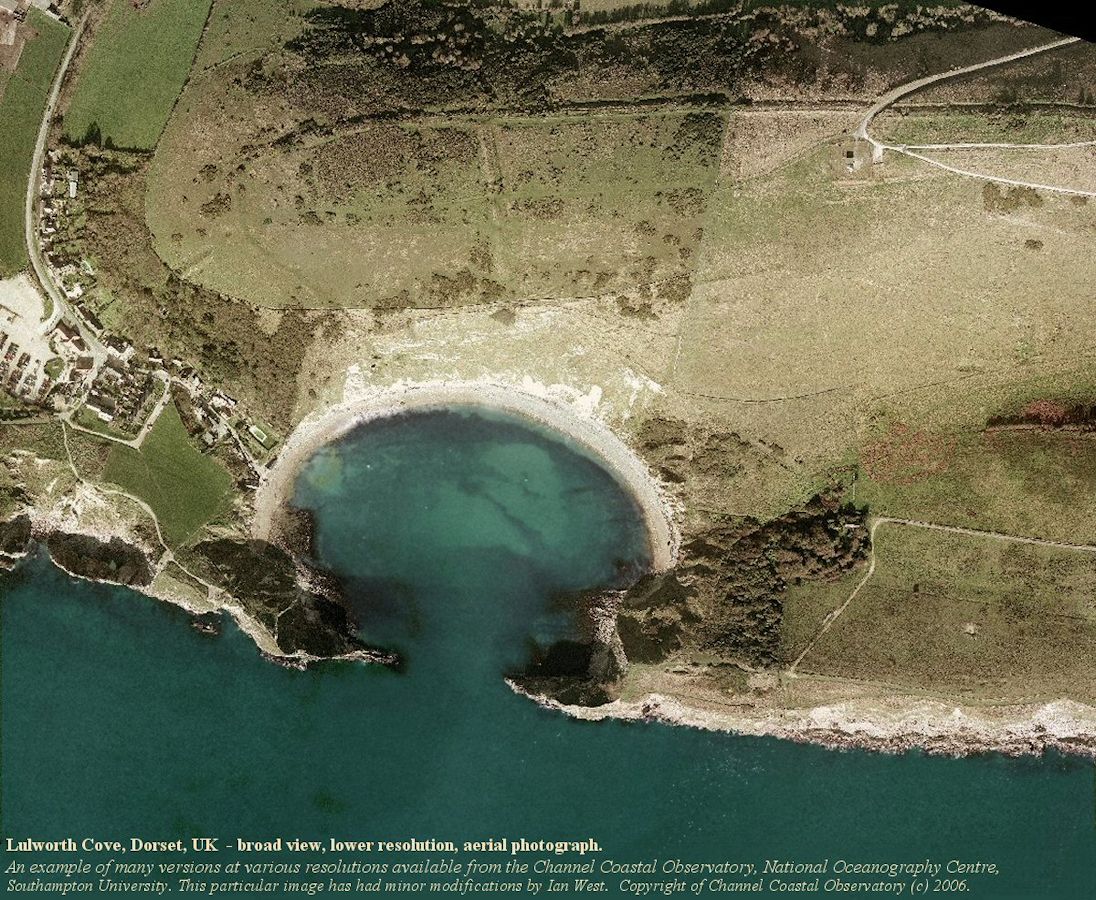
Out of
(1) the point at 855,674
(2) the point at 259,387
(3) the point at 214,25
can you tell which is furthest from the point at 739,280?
(3) the point at 214,25

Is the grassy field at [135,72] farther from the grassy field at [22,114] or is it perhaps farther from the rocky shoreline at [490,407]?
the rocky shoreline at [490,407]

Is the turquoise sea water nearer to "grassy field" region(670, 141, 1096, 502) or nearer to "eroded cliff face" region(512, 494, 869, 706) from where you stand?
"eroded cliff face" region(512, 494, 869, 706)

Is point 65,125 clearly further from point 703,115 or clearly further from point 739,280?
point 739,280

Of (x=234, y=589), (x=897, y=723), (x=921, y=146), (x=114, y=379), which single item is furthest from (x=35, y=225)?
(x=897, y=723)

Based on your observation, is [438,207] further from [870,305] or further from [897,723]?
[897,723]

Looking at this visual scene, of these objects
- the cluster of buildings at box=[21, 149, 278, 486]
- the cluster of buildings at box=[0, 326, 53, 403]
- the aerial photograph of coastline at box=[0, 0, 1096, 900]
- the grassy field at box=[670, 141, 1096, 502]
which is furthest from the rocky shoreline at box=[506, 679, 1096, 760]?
the cluster of buildings at box=[0, 326, 53, 403]

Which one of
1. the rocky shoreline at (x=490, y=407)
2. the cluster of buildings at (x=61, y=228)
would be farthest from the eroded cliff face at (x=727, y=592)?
the cluster of buildings at (x=61, y=228)
